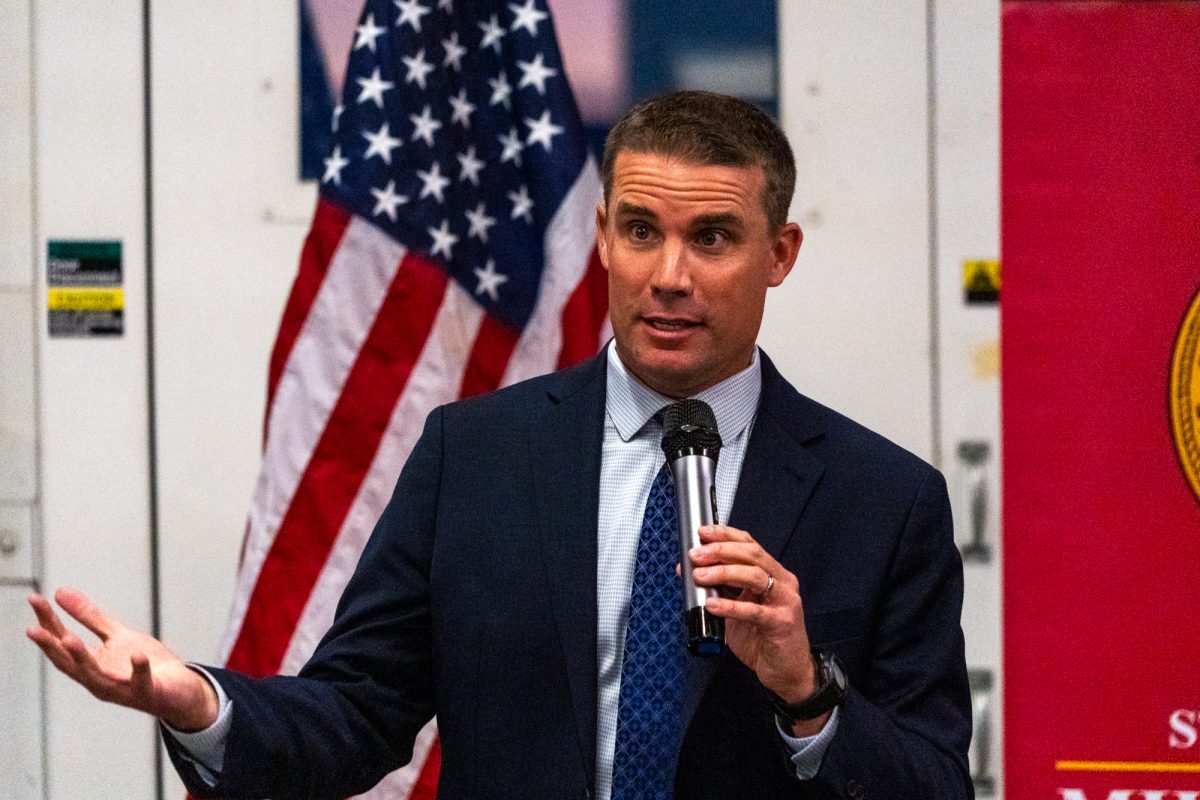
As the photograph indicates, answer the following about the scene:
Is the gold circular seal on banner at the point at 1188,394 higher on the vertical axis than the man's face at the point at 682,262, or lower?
lower

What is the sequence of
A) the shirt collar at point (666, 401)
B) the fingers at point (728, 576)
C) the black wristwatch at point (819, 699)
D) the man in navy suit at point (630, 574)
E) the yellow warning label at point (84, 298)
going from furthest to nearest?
the yellow warning label at point (84, 298), the shirt collar at point (666, 401), the man in navy suit at point (630, 574), the black wristwatch at point (819, 699), the fingers at point (728, 576)

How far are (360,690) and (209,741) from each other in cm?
22

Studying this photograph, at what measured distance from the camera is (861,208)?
3.04m

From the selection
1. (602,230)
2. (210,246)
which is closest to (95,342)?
(210,246)

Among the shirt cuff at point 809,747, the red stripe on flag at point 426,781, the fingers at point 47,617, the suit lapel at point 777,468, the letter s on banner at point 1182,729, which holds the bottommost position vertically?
the red stripe on flag at point 426,781

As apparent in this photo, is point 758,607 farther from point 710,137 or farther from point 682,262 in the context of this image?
point 710,137

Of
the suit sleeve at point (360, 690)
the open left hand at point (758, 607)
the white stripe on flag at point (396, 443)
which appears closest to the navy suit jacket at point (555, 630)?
the suit sleeve at point (360, 690)

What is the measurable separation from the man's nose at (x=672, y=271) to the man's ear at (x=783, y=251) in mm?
168

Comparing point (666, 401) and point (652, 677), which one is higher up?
point (666, 401)

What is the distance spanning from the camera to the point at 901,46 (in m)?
3.05

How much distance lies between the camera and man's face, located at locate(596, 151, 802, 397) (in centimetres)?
175

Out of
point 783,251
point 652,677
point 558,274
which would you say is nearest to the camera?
point 652,677

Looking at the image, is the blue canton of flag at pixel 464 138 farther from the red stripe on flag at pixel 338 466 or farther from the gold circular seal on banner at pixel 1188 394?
the gold circular seal on banner at pixel 1188 394

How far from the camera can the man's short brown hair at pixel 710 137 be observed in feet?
5.85
